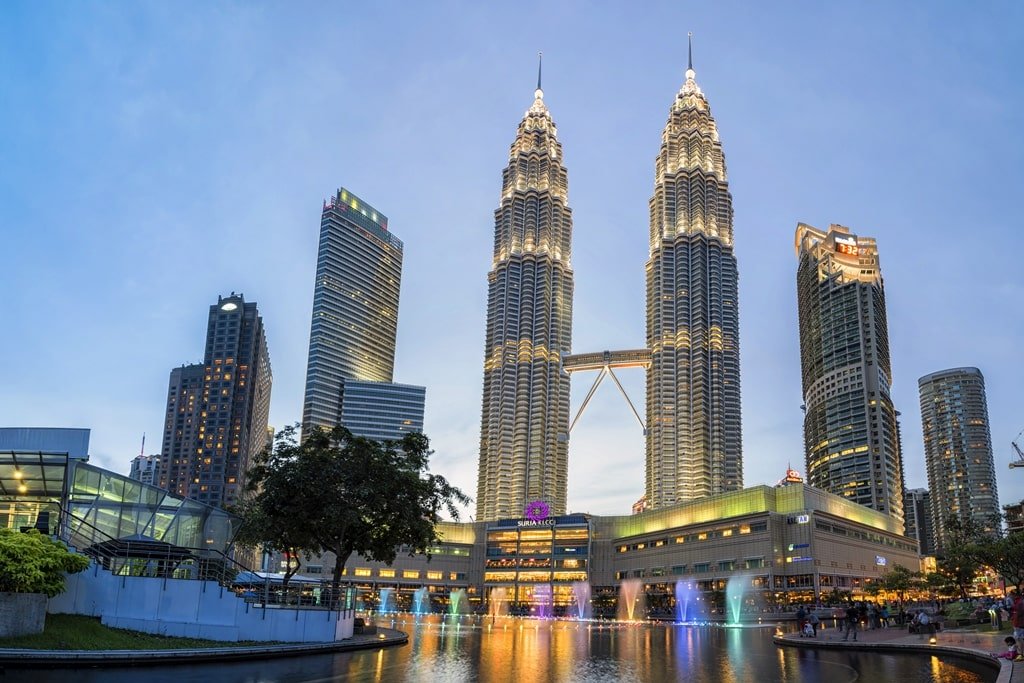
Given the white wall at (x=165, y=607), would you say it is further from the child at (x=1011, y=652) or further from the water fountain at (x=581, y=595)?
the water fountain at (x=581, y=595)

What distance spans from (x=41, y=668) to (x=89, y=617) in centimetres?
724

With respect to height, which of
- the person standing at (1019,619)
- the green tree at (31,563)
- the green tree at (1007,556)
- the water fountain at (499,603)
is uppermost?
the green tree at (1007,556)

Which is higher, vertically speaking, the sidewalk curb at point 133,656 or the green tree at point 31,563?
the green tree at point 31,563

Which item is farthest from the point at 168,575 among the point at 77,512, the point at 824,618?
the point at 824,618

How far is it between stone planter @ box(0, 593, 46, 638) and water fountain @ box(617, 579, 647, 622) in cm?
14921

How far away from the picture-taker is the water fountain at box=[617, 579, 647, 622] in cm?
16825

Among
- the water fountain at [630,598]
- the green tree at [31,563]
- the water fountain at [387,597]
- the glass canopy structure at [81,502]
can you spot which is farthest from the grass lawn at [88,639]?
the water fountain at [387,597]

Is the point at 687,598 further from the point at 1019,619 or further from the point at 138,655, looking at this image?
the point at 138,655

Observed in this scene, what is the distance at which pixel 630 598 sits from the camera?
579 ft

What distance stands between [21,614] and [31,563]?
1.49 metres

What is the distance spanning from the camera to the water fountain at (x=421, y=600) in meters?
177

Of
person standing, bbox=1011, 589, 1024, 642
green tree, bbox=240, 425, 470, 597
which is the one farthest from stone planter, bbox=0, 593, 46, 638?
person standing, bbox=1011, 589, 1024, 642

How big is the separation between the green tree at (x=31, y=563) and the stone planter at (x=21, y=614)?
199 millimetres

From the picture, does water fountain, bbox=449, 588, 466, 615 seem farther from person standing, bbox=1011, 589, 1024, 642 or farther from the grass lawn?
person standing, bbox=1011, 589, 1024, 642
